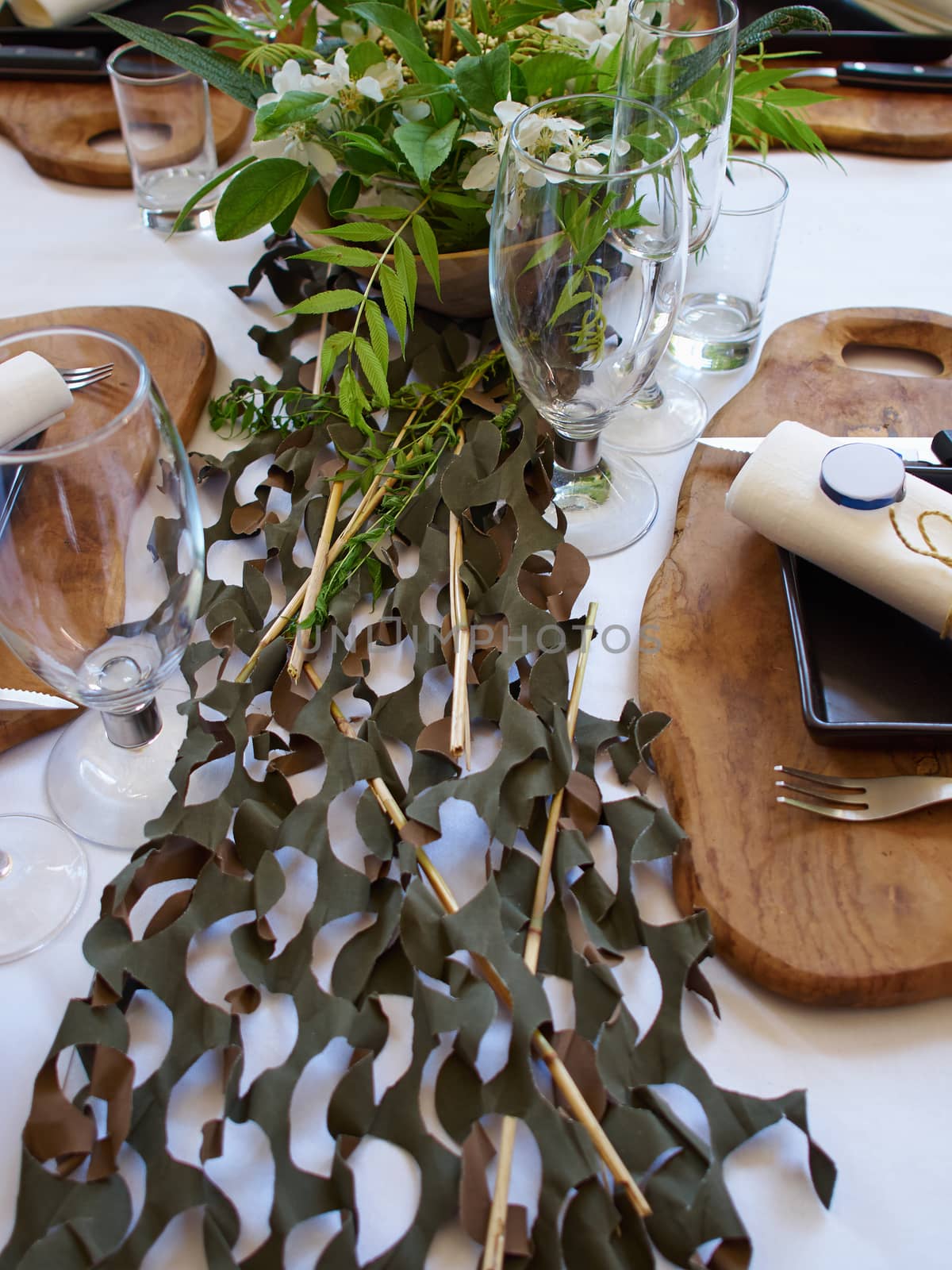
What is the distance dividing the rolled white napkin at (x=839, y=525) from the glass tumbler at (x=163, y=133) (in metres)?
0.61

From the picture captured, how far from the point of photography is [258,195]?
71 centimetres

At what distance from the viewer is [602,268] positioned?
0.57 meters

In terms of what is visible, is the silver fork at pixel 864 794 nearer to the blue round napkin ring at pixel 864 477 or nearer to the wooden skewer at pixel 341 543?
the blue round napkin ring at pixel 864 477

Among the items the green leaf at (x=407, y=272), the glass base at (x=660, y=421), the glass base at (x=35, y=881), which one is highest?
the green leaf at (x=407, y=272)

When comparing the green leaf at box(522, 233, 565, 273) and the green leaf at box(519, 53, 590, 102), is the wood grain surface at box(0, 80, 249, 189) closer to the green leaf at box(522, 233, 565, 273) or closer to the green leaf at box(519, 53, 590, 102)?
the green leaf at box(519, 53, 590, 102)

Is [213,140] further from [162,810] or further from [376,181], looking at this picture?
[162,810]

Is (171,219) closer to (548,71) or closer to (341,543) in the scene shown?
(548,71)

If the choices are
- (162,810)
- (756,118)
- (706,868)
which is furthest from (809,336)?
(162,810)

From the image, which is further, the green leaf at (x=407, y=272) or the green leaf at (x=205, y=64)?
the green leaf at (x=205, y=64)

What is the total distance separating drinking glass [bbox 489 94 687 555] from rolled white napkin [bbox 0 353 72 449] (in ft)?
0.83

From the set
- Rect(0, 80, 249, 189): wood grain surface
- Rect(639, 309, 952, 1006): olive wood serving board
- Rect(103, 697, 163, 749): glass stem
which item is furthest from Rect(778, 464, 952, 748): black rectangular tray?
Rect(0, 80, 249, 189): wood grain surface

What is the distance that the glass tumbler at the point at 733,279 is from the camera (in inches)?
30.3

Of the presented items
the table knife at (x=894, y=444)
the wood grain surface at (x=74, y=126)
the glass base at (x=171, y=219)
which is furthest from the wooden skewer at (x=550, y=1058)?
the wood grain surface at (x=74, y=126)

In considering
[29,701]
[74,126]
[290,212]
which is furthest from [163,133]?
[29,701]
